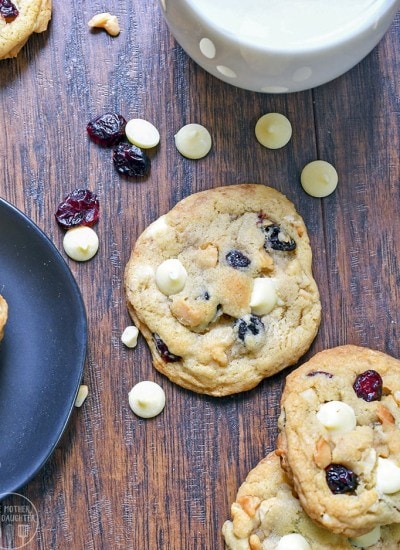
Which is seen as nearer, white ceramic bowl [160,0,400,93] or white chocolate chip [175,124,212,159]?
white ceramic bowl [160,0,400,93]

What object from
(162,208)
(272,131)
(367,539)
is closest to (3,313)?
(162,208)

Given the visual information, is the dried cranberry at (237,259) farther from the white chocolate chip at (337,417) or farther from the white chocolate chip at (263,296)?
the white chocolate chip at (337,417)

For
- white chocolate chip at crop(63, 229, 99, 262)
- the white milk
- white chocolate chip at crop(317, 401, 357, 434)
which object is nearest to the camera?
the white milk

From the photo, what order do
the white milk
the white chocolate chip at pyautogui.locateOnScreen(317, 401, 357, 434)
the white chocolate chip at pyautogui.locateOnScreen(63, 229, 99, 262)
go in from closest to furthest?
the white milk → the white chocolate chip at pyautogui.locateOnScreen(317, 401, 357, 434) → the white chocolate chip at pyautogui.locateOnScreen(63, 229, 99, 262)

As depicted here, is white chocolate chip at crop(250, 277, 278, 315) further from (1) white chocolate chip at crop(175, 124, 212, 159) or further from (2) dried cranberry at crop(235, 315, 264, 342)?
(1) white chocolate chip at crop(175, 124, 212, 159)

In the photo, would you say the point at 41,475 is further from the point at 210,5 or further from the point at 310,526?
the point at 210,5

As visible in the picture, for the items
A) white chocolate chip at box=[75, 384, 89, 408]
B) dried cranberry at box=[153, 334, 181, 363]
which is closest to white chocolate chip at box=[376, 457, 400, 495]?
dried cranberry at box=[153, 334, 181, 363]

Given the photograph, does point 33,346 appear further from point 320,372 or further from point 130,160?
point 320,372
